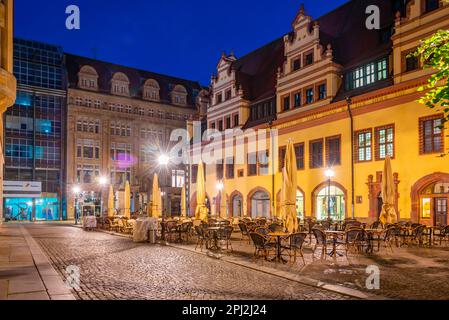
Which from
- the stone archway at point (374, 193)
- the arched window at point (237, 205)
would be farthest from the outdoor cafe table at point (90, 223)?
the stone archway at point (374, 193)

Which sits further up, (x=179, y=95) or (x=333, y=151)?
(x=179, y=95)

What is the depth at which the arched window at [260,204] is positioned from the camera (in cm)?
3378

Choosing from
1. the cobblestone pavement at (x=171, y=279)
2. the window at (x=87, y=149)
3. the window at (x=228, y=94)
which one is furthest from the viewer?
the window at (x=87, y=149)

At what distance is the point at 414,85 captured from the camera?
22.4 meters

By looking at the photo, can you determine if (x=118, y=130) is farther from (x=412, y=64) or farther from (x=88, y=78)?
(x=412, y=64)

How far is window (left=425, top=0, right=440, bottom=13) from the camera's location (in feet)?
73.5

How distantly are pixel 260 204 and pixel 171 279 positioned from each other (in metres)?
25.0

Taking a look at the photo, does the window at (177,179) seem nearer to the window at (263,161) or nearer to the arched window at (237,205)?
the arched window at (237,205)

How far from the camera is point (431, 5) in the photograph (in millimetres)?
22688

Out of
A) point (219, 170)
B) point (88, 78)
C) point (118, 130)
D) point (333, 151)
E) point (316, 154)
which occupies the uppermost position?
point (88, 78)

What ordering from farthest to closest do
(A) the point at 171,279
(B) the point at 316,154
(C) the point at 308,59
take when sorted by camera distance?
(C) the point at 308,59 < (B) the point at 316,154 < (A) the point at 171,279

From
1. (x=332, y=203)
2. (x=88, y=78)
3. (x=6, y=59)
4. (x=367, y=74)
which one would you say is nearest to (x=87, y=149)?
(x=88, y=78)

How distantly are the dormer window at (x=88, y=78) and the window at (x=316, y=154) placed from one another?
3712 cm

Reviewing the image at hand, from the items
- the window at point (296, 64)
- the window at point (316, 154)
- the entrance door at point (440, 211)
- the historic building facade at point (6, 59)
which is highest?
the window at point (296, 64)
